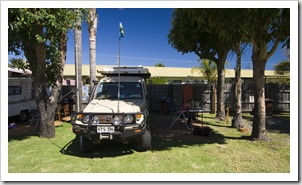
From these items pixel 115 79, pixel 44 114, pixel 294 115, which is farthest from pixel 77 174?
pixel 294 115

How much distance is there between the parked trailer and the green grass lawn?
3.93 m

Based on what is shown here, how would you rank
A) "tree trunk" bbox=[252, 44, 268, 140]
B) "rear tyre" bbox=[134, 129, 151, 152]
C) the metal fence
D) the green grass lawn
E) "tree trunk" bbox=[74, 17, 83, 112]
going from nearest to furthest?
the green grass lawn
"rear tyre" bbox=[134, 129, 151, 152]
"tree trunk" bbox=[252, 44, 268, 140]
"tree trunk" bbox=[74, 17, 83, 112]
the metal fence

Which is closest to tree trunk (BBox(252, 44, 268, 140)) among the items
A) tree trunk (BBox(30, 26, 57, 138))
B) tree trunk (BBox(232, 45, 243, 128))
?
tree trunk (BBox(232, 45, 243, 128))

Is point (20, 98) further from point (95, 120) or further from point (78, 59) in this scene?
point (95, 120)

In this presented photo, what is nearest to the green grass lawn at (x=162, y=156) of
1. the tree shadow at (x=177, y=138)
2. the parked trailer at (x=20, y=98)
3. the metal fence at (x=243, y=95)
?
the tree shadow at (x=177, y=138)

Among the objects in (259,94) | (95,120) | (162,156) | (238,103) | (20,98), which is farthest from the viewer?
(20,98)

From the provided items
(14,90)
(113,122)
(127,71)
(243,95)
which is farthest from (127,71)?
(243,95)

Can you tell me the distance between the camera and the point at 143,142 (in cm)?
592

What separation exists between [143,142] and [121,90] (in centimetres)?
182

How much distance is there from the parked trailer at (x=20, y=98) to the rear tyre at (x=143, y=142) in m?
7.96

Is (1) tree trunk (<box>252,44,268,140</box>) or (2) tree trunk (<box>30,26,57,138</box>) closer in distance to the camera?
(1) tree trunk (<box>252,44,268,140</box>)

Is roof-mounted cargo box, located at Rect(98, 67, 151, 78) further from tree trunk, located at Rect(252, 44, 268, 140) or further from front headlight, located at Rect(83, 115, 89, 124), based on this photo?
tree trunk, located at Rect(252, 44, 268, 140)

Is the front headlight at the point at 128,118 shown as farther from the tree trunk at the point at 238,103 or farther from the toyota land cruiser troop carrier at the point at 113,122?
the tree trunk at the point at 238,103

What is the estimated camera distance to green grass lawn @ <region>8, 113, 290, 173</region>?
496 centimetres
